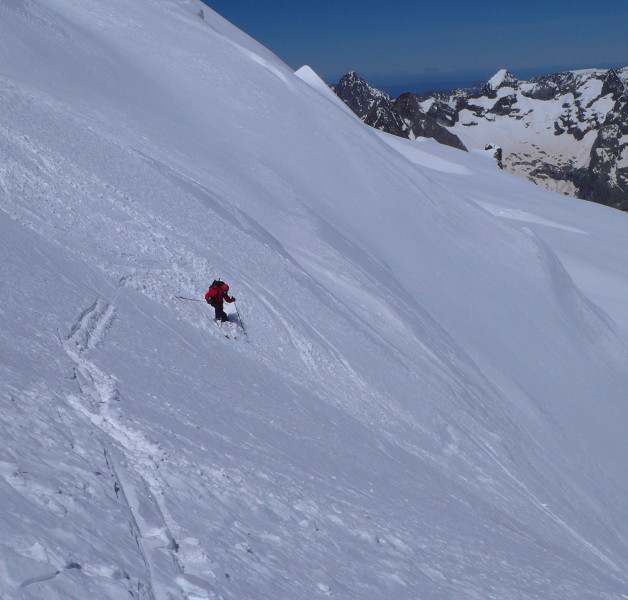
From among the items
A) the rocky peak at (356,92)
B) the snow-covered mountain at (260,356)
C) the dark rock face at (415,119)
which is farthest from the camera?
the rocky peak at (356,92)

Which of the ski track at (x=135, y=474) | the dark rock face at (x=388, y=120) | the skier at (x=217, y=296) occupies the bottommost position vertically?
the ski track at (x=135, y=474)

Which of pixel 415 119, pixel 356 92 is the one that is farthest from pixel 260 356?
pixel 356 92

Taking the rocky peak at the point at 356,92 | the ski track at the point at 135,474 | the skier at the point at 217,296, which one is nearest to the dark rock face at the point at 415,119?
the rocky peak at the point at 356,92

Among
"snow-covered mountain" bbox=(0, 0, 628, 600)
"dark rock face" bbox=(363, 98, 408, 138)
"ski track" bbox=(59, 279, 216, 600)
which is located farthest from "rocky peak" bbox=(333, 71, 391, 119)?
"ski track" bbox=(59, 279, 216, 600)

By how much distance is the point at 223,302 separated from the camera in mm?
12070

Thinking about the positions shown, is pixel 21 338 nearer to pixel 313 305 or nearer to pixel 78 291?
pixel 78 291

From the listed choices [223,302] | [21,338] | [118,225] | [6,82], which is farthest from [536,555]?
[6,82]

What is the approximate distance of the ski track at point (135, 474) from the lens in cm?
467

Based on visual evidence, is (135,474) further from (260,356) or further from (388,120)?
(388,120)

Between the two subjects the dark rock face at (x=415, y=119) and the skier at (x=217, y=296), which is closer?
the skier at (x=217, y=296)

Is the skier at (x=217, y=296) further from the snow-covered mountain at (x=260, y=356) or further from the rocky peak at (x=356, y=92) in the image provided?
the rocky peak at (x=356, y=92)

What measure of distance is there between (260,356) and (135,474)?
613 cm

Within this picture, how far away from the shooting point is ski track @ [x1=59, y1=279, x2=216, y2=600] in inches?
184

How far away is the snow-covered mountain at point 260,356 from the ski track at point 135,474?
0.03 m
